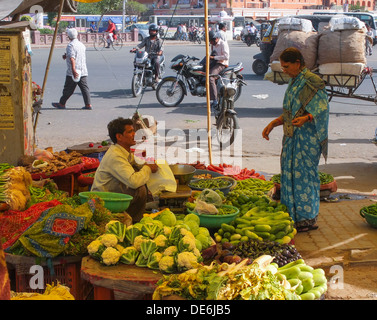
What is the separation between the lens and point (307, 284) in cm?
332

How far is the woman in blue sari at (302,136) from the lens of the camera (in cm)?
514

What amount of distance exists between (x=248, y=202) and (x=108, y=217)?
1.74 meters

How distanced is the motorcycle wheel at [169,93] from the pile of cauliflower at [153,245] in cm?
897

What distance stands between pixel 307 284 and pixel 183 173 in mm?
2569

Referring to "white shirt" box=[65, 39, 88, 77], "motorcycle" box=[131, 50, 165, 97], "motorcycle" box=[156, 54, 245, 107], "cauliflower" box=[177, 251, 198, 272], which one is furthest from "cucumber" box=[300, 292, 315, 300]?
"motorcycle" box=[131, 50, 165, 97]

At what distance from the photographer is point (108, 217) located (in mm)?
4074

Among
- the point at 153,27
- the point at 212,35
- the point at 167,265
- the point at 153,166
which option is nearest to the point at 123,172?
the point at 153,166

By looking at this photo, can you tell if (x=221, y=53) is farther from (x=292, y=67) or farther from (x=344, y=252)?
(x=344, y=252)

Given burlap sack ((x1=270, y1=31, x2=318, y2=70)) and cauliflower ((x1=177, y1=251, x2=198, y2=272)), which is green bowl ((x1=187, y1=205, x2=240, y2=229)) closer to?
cauliflower ((x1=177, y1=251, x2=198, y2=272))

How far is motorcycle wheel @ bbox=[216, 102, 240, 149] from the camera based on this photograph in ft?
30.1

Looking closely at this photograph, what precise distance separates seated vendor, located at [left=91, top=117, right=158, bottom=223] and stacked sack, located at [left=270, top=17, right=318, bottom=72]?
5742 millimetres
